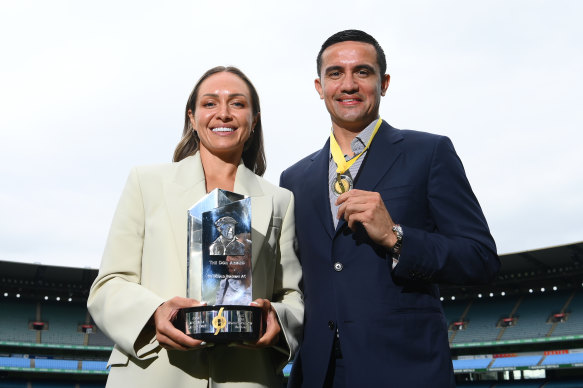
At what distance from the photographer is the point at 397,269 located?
2.60m

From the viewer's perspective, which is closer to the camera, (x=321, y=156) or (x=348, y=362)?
(x=348, y=362)

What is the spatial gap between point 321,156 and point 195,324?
157cm

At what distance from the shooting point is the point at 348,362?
269 centimetres

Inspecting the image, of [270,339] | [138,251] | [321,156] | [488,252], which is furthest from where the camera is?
[321,156]

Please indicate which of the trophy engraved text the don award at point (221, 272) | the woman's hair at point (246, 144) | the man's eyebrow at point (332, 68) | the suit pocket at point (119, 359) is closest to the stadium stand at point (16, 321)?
the woman's hair at point (246, 144)

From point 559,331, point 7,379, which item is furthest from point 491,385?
point 7,379

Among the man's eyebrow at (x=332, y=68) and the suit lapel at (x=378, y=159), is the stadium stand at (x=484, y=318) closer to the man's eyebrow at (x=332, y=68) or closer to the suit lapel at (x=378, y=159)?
the suit lapel at (x=378, y=159)

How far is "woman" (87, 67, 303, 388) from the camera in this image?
2.34 m

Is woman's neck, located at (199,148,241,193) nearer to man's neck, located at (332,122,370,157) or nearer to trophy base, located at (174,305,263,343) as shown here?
man's neck, located at (332,122,370,157)

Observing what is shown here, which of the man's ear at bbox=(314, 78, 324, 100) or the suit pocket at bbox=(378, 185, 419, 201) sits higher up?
the man's ear at bbox=(314, 78, 324, 100)

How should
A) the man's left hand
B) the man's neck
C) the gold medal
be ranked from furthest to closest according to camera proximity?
1. the man's neck
2. the gold medal
3. the man's left hand

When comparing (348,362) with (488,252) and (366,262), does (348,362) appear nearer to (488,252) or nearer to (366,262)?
(366,262)

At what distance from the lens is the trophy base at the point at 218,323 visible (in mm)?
2094

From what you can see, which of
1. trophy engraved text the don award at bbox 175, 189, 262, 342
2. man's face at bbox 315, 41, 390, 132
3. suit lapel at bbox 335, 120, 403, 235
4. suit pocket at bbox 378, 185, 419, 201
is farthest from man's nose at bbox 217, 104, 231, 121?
suit pocket at bbox 378, 185, 419, 201
